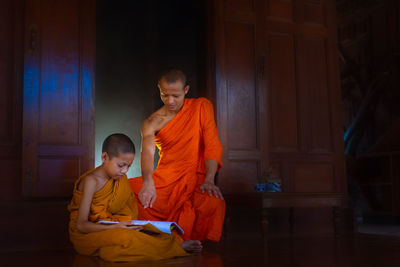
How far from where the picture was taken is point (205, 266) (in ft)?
7.04

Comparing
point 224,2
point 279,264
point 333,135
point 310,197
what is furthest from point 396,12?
point 279,264

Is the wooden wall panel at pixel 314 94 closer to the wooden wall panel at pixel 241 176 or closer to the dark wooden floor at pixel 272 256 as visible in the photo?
the wooden wall panel at pixel 241 176

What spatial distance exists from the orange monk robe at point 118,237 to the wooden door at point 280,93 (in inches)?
66.5

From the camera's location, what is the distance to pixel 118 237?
7.58 ft

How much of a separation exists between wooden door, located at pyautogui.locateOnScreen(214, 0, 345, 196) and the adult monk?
3.48ft

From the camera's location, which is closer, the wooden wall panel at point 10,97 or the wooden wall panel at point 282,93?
the wooden wall panel at point 10,97

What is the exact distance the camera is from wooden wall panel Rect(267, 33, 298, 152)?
15.3 feet

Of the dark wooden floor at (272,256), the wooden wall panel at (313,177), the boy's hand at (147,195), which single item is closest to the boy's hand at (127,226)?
the dark wooden floor at (272,256)

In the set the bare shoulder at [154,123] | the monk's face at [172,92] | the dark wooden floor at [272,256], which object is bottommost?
the dark wooden floor at [272,256]

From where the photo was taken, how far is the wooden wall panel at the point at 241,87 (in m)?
4.36

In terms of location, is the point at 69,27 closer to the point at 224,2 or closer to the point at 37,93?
the point at 37,93

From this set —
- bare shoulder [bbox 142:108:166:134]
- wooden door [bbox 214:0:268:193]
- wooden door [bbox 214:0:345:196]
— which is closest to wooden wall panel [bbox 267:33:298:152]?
wooden door [bbox 214:0:345:196]

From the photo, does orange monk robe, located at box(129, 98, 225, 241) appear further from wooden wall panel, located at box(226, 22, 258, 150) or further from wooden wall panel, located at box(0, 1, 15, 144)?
wooden wall panel, located at box(0, 1, 15, 144)

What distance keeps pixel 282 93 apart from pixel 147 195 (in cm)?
234
